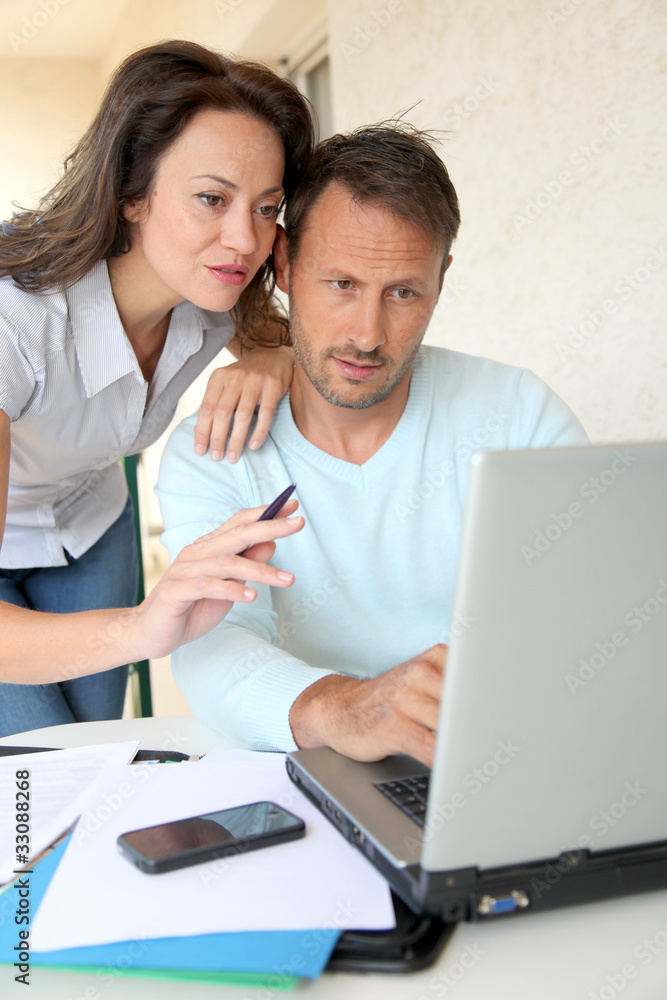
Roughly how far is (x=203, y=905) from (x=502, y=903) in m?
0.20

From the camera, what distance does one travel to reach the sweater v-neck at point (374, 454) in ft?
4.17

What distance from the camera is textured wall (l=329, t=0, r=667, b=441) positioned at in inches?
63.1

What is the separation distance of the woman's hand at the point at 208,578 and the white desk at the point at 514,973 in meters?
0.32

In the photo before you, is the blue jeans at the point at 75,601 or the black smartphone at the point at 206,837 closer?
the black smartphone at the point at 206,837

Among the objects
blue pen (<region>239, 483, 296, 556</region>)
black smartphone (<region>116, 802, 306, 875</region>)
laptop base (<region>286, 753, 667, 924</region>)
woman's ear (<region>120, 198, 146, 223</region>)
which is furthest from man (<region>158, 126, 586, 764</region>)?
laptop base (<region>286, 753, 667, 924</region>)

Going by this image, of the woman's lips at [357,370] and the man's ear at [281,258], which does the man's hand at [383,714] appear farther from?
the man's ear at [281,258]

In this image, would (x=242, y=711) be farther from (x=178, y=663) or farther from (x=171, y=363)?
(x=171, y=363)

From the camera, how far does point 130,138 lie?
1.24 m

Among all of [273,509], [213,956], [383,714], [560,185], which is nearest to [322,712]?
[383,714]

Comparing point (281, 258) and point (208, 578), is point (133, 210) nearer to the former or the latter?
point (281, 258)

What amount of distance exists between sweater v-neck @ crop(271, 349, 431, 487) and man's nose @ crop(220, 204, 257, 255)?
0.25m

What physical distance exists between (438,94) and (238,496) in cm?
156

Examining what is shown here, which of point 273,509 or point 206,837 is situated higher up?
point 273,509

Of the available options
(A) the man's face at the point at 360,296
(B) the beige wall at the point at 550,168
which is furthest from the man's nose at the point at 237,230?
(B) the beige wall at the point at 550,168
